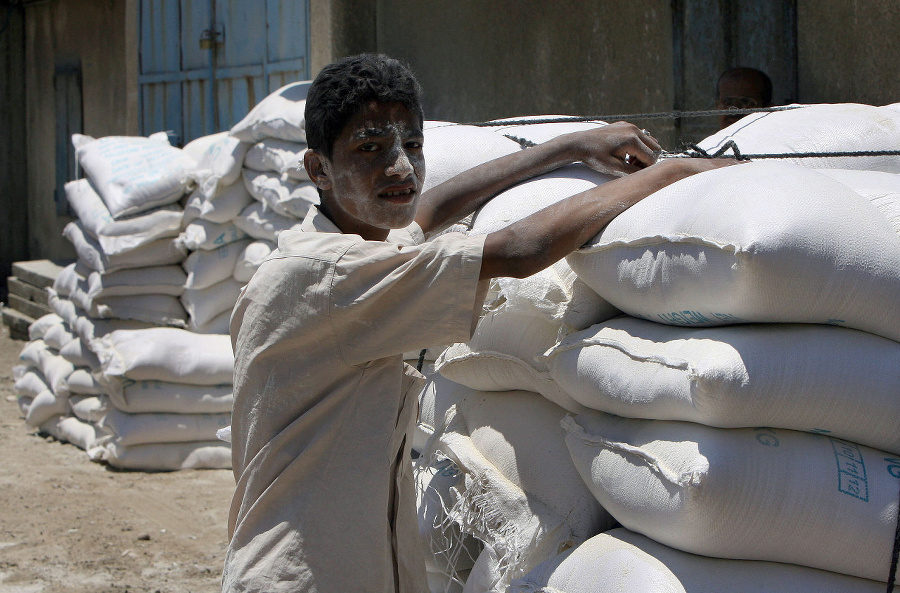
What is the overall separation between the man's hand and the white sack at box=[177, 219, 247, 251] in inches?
121

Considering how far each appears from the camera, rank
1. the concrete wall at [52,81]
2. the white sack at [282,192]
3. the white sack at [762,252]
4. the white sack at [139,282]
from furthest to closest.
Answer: the concrete wall at [52,81] < the white sack at [139,282] < the white sack at [282,192] < the white sack at [762,252]

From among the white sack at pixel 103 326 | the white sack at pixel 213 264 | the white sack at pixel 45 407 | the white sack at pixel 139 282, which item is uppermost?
the white sack at pixel 213 264

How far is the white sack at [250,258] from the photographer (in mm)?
4602

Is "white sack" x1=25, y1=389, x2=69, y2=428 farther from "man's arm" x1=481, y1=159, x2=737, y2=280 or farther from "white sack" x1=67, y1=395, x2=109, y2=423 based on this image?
"man's arm" x1=481, y1=159, x2=737, y2=280

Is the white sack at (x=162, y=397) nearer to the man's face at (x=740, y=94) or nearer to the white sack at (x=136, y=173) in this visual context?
the white sack at (x=136, y=173)

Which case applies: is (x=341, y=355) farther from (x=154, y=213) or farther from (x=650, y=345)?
(x=154, y=213)

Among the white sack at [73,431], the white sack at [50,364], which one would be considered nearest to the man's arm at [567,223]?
the white sack at [73,431]

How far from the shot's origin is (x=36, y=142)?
32.8 feet

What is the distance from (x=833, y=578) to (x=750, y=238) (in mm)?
558

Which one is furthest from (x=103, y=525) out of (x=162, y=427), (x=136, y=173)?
(x=136, y=173)

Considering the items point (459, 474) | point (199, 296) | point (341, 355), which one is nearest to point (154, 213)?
point (199, 296)

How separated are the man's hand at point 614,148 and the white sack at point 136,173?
131 inches

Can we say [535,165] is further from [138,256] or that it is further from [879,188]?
[138,256]

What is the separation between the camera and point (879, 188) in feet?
5.23
